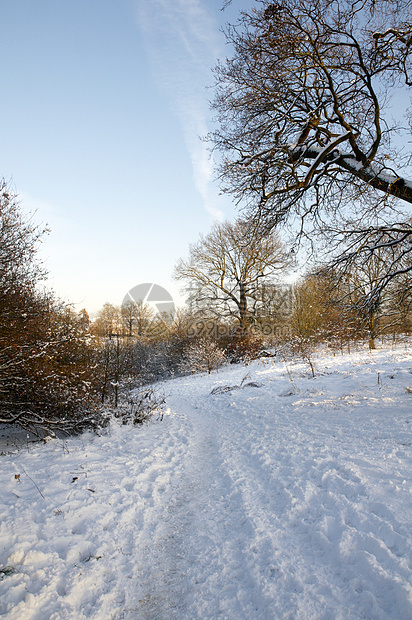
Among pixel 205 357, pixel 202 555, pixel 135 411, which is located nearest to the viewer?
pixel 202 555

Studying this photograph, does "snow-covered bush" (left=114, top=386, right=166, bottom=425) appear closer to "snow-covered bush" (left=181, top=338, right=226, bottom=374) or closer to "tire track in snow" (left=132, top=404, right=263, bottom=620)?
"tire track in snow" (left=132, top=404, right=263, bottom=620)

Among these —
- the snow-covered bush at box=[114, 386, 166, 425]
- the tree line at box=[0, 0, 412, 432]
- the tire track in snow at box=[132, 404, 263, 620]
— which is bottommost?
the tire track in snow at box=[132, 404, 263, 620]

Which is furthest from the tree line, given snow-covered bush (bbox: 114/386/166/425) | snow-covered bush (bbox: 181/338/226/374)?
snow-covered bush (bbox: 181/338/226/374)

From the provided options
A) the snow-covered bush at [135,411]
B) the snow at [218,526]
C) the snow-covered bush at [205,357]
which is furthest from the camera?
the snow-covered bush at [205,357]

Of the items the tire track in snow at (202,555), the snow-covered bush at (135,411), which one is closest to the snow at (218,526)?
the tire track in snow at (202,555)

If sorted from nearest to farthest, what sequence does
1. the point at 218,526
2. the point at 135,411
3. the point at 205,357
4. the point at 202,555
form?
the point at 202,555
the point at 218,526
the point at 135,411
the point at 205,357

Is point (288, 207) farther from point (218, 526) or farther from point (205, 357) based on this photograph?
point (205, 357)

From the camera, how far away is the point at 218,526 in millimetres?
2980

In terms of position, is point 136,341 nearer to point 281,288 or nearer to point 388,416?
point 281,288

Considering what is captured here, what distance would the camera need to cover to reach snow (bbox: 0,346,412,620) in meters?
2.03

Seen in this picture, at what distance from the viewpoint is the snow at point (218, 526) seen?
203 cm

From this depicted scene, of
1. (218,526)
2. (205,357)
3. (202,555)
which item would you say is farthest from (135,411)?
(205,357)

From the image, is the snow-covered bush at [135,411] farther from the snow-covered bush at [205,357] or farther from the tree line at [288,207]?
the snow-covered bush at [205,357]

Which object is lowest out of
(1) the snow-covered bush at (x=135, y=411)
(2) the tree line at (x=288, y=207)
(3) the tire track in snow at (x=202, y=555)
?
(3) the tire track in snow at (x=202, y=555)
